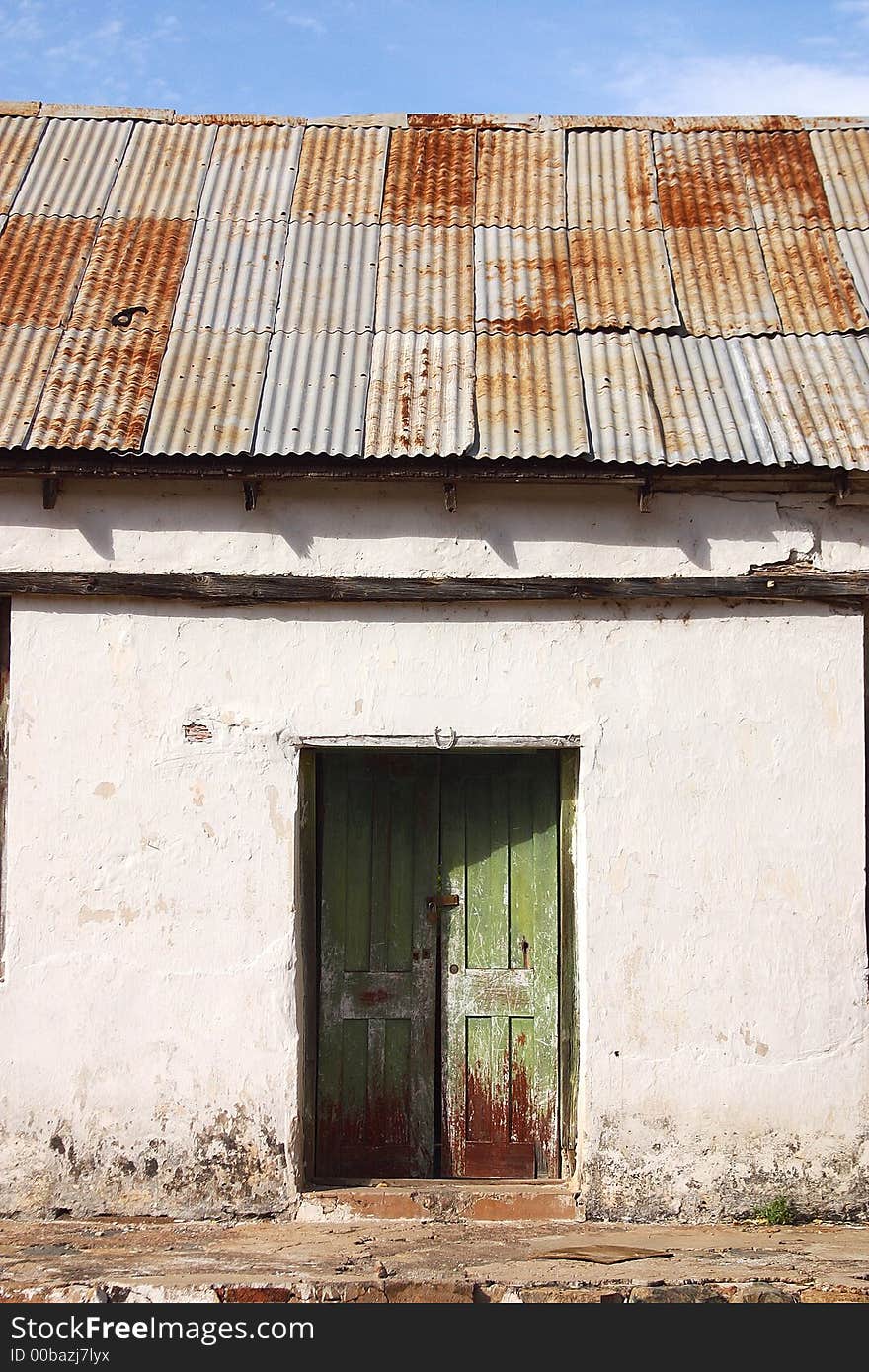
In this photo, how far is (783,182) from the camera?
7105 mm

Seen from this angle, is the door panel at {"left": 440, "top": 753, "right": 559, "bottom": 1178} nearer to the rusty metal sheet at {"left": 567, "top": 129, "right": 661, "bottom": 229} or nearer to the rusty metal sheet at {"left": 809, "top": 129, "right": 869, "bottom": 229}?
the rusty metal sheet at {"left": 567, "top": 129, "right": 661, "bottom": 229}

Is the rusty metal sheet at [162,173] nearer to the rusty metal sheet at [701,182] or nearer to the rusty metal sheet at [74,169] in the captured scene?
the rusty metal sheet at [74,169]

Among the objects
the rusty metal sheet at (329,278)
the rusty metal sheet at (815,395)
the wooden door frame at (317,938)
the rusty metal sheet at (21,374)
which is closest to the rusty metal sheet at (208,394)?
the rusty metal sheet at (329,278)

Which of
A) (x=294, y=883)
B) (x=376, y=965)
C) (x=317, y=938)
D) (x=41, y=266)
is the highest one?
(x=41, y=266)

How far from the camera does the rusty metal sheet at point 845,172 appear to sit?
6.83 m

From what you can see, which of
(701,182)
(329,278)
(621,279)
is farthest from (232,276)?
(701,182)

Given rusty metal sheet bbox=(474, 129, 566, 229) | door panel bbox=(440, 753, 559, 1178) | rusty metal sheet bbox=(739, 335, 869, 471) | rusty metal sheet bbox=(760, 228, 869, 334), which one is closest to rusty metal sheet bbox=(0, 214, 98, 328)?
rusty metal sheet bbox=(474, 129, 566, 229)

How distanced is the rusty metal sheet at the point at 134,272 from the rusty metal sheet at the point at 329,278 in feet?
2.10

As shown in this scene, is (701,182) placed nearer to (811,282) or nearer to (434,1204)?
(811,282)

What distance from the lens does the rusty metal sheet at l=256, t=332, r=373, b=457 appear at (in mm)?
5320

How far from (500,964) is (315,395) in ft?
9.92

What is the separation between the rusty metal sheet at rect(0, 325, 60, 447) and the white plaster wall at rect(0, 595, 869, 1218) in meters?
0.84

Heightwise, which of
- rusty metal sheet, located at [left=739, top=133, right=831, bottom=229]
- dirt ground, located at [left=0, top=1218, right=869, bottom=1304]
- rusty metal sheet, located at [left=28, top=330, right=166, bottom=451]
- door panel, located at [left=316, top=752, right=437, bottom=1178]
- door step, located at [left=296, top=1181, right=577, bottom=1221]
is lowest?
dirt ground, located at [left=0, top=1218, right=869, bottom=1304]

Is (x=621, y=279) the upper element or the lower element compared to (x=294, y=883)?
upper
